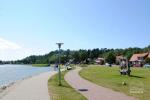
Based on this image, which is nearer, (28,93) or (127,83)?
(28,93)

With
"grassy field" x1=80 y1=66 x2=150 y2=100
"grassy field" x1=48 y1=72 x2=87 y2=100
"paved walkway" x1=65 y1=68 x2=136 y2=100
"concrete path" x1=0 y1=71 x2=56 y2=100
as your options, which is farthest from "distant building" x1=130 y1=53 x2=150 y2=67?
"grassy field" x1=48 y1=72 x2=87 y2=100

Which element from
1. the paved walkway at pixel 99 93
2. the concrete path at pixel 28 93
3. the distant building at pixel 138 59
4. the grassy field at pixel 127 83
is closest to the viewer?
the paved walkway at pixel 99 93

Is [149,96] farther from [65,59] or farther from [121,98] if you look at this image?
[65,59]

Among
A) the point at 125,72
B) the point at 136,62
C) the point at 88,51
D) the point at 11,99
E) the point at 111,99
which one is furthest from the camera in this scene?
the point at 88,51

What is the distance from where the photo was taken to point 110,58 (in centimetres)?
13862

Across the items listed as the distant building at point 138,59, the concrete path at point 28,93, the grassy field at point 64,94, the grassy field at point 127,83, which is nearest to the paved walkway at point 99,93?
the grassy field at point 64,94

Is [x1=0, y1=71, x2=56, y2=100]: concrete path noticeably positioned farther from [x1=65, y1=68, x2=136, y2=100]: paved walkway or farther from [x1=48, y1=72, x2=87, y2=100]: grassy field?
[x1=65, y1=68, x2=136, y2=100]: paved walkway

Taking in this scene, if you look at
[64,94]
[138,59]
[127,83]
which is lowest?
[64,94]

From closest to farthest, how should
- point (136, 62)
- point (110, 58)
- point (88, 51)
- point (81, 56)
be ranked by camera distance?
point (136, 62) → point (110, 58) → point (81, 56) → point (88, 51)

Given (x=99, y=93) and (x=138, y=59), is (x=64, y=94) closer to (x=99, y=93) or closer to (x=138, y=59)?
(x=99, y=93)

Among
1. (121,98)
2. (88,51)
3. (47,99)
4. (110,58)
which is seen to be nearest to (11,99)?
(47,99)

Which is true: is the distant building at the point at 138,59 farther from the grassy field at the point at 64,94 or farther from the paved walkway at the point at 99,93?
the grassy field at the point at 64,94

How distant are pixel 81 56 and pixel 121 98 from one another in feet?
525

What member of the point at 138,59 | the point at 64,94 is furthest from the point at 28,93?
the point at 138,59
